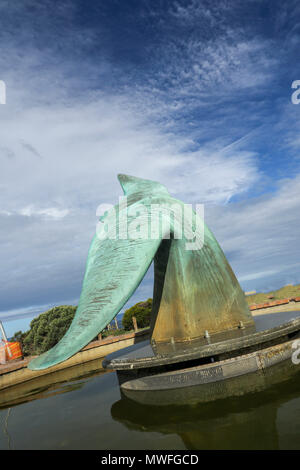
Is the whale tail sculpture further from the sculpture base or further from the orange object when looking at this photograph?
the orange object

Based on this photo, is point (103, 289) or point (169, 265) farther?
point (169, 265)

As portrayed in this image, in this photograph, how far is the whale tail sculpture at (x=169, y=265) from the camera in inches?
206

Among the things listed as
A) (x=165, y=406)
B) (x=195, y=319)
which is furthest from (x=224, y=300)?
(x=165, y=406)

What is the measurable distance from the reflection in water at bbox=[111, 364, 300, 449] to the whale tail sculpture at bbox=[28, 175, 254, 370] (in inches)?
59.6

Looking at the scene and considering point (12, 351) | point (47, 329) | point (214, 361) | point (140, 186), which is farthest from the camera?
point (47, 329)

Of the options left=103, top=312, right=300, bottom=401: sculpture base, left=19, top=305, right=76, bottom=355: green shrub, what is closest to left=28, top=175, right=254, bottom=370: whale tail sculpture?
left=103, top=312, right=300, bottom=401: sculpture base

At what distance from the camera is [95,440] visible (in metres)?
4.16

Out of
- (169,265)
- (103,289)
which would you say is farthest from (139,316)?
(103,289)

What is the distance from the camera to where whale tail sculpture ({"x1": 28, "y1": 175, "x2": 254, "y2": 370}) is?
5234 millimetres

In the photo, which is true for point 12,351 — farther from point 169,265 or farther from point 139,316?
point 169,265

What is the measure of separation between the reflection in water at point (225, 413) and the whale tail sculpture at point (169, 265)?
151 centimetres

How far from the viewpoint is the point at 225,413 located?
4.12m

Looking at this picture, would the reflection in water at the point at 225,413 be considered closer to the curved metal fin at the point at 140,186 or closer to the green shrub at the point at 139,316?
the curved metal fin at the point at 140,186

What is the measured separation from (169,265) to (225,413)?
10.5 ft
